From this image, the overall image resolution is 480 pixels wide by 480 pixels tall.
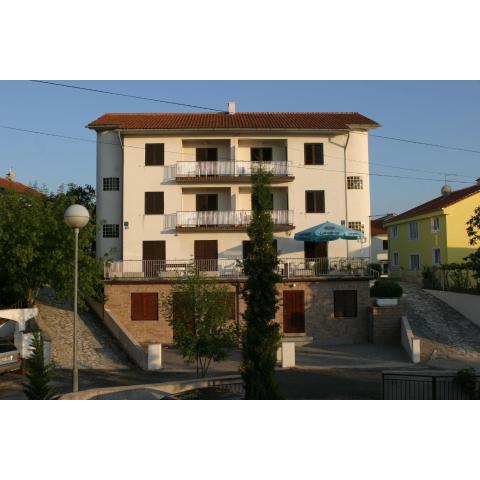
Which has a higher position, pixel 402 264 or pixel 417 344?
pixel 402 264

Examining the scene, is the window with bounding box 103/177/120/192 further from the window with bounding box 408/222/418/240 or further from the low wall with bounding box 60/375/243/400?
the window with bounding box 408/222/418/240

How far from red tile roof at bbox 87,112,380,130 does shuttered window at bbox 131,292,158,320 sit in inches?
376

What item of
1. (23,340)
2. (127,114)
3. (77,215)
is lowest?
(23,340)

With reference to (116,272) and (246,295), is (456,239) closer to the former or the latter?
(116,272)

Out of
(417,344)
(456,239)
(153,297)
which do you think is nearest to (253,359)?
(417,344)

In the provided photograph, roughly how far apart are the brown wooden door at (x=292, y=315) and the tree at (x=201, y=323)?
9.38 metres

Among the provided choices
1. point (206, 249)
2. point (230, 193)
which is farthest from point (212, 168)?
point (206, 249)

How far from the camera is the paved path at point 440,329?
21.7 m

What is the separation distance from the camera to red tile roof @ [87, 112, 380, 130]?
28875 millimetres

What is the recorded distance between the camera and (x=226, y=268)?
27.7 metres

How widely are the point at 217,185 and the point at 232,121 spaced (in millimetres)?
4021

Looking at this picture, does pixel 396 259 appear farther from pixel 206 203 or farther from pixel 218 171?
pixel 218 171

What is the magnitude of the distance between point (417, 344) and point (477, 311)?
6699 mm

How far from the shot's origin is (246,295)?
12648 millimetres
